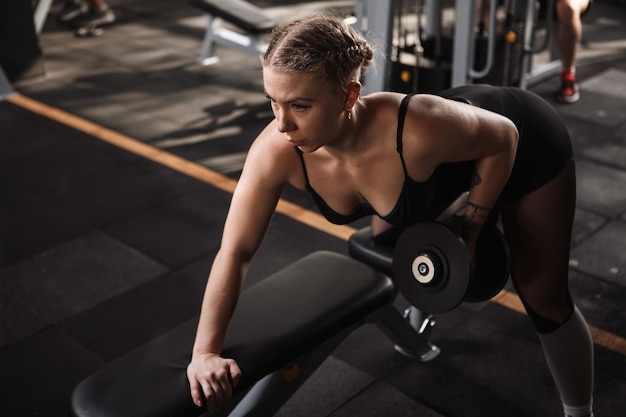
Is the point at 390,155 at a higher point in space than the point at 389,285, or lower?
higher

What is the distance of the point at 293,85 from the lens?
4.23 feet

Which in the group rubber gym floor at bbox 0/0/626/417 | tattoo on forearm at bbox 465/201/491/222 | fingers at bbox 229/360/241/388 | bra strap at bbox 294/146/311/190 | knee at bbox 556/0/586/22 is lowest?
rubber gym floor at bbox 0/0/626/417

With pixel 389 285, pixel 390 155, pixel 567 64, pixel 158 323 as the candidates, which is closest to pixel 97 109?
pixel 158 323

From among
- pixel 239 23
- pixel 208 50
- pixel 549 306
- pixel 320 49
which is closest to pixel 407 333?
pixel 549 306

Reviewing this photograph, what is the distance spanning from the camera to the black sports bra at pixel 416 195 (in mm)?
1528

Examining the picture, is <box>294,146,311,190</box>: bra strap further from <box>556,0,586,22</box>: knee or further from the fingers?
<box>556,0,586,22</box>: knee

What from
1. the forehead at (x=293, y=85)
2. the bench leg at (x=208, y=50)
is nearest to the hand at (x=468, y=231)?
the forehead at (x=293, y=85)

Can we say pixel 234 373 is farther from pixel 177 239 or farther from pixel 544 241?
pixel 177 239

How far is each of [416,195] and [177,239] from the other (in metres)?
1.61

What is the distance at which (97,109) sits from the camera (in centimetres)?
426

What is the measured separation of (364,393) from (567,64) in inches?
104

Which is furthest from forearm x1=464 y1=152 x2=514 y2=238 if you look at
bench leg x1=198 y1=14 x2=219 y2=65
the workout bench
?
bench leg x1=198 y1=14 x2=219 y2=65

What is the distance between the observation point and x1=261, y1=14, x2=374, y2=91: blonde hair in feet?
4.21

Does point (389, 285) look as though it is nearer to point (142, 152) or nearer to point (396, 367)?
point (396, 367)
